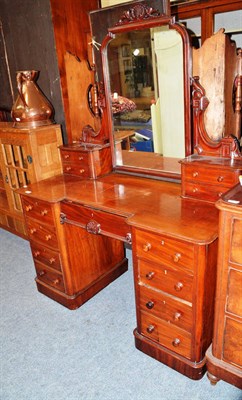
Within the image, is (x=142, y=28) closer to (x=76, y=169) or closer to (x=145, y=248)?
(x=76, y=169)

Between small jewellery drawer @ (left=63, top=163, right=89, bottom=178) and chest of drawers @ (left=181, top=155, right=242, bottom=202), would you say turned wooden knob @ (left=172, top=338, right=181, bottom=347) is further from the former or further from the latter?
small jewellery drawer @ (left=63, top=163, right=89, bottom=178)

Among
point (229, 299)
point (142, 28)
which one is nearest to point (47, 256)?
point (229, 299)

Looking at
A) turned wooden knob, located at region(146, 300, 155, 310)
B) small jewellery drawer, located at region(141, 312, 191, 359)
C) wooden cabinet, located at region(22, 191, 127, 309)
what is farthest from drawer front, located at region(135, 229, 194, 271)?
wooden cabinet, located at region(22, 191, 127, 309)

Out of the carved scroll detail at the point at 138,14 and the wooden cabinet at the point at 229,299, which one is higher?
the carved scroll detail at the point at 138,14

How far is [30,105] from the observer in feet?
8.43

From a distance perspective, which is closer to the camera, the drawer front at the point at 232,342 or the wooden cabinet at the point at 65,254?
the drawer front at the point at 232,342

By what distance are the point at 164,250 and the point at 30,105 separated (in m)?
1.69

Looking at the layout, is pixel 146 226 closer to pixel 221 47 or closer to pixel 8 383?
pixel 221 47

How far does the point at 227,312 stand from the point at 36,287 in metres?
1.60

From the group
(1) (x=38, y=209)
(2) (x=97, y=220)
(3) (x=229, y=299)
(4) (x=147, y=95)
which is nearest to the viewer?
(3) (x=229, y=299)

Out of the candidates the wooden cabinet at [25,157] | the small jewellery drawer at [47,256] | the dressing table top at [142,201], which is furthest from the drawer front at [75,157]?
the small jewellery drawer at [47,256]

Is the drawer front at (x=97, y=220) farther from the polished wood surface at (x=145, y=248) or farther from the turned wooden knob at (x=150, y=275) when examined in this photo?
the turned wooden knob at (x=150, y=275)

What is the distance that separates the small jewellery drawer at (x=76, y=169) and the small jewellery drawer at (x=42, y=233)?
440 mm

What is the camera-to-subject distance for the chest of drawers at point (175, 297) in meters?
1.46
